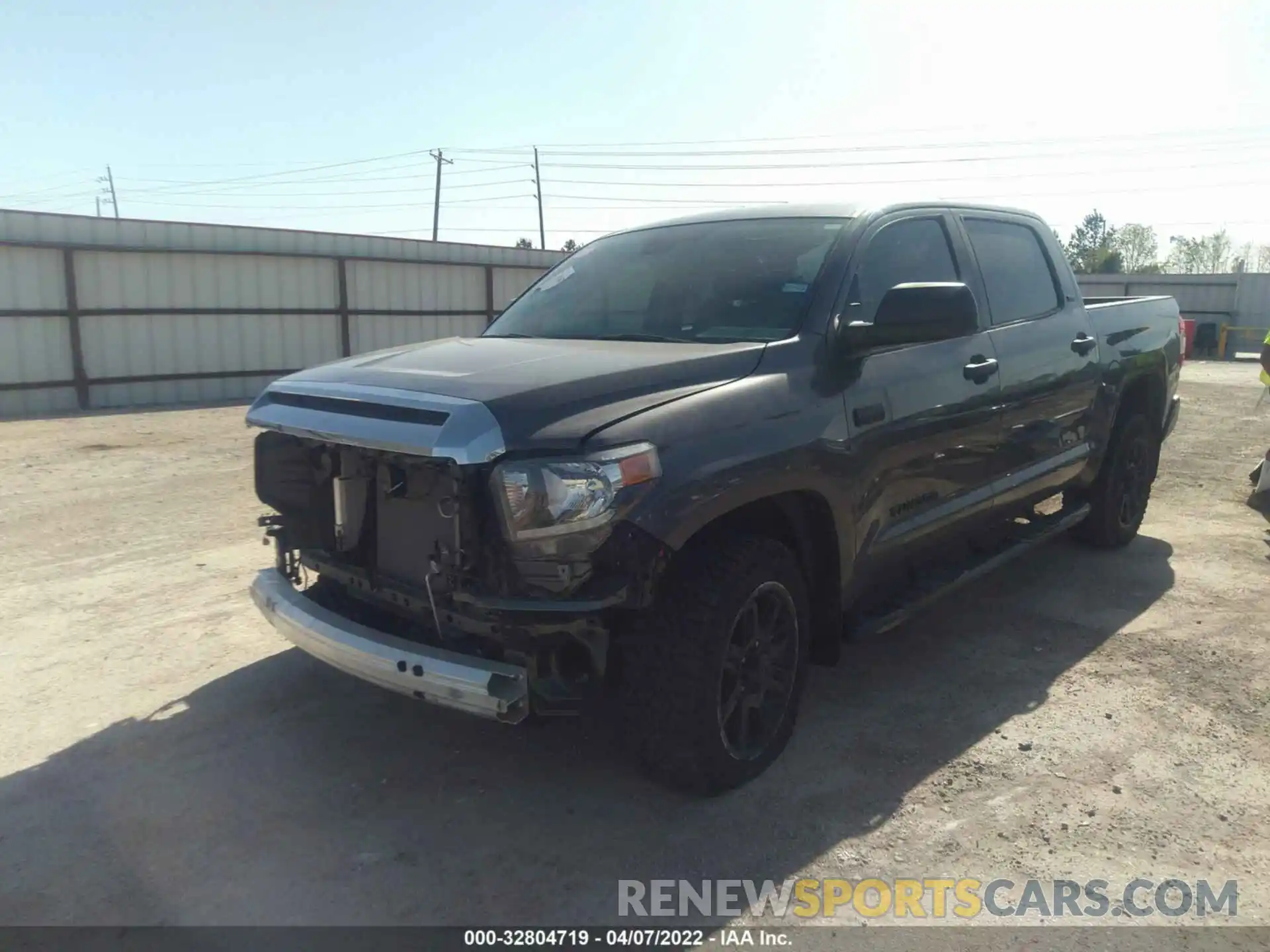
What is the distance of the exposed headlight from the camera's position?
2705mm

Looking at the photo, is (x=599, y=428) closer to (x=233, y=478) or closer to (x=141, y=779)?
(x=141, y=779)

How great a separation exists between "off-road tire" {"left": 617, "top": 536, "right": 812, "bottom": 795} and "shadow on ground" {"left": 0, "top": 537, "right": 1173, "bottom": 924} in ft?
0.76

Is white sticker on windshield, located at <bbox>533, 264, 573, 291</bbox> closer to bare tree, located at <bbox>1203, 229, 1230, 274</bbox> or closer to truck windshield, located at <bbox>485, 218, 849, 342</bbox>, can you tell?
truck windshield, located at <bbox>485, 218, 849, 342</bbox>

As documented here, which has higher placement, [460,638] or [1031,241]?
[1031,241]

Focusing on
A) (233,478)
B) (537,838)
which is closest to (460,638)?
(537,838)

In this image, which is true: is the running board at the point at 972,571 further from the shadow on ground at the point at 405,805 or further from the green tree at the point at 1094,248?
the green tree at the point at 1094,248

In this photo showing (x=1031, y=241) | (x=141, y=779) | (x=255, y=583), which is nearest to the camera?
(x=141, y=779)

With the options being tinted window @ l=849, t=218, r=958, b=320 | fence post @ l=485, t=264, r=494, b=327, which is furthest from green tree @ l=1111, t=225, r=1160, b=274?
tinted window @ l=849, t=218, r=958, b=320

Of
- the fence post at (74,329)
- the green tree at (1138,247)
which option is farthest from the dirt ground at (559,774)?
the green tree at (1138,247)

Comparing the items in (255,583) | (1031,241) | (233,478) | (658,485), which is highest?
(1031,241)

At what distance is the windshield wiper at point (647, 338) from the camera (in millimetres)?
3637

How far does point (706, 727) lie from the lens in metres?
2.97

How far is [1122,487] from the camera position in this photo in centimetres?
598

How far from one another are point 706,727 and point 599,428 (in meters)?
0.97
